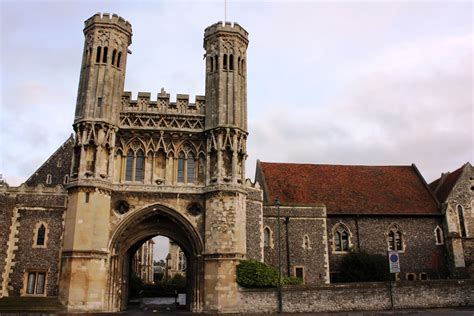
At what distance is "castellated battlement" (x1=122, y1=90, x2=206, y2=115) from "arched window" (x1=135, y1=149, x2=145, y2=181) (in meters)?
2.48

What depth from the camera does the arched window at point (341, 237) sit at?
93.3 ft

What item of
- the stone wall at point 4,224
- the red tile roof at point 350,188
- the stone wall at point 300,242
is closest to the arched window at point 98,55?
the stone wall at point 4,224

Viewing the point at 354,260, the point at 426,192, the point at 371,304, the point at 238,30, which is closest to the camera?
the point at 371,304

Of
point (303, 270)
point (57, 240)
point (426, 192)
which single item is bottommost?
A: point (303, 270)

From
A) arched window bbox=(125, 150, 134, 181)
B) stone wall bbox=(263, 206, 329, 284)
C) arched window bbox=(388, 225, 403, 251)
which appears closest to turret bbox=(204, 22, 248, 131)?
arched window bbox=(125, 150, 134, 181)

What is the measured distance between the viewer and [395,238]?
2900 cm

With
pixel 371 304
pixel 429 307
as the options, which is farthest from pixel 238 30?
pixel 429 307

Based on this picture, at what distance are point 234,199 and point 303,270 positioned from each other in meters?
7.60

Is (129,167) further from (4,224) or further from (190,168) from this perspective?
(4,224)

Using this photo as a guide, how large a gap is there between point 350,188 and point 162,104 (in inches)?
624

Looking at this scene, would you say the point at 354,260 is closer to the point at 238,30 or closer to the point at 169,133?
the point at 169,133

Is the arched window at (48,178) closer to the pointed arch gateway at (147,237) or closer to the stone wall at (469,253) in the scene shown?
the pointed arch gateway at (147,237)

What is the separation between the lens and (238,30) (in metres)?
24.7

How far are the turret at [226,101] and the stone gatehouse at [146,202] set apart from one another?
61 mm
